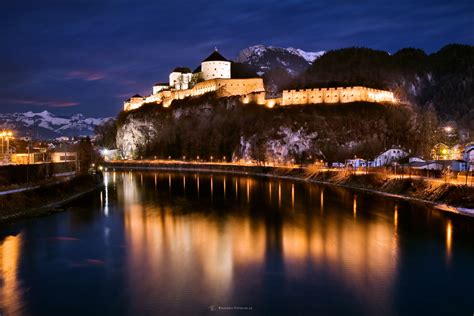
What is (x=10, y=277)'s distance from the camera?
34.6 feet

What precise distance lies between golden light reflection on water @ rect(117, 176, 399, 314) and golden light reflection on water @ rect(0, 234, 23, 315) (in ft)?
8.16

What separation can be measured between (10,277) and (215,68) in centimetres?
5078

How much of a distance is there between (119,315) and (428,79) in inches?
3013

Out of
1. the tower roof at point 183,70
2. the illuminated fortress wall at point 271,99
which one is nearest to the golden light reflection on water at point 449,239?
the illuminated fortress wall at point 271,99

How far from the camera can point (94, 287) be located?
33.1ft

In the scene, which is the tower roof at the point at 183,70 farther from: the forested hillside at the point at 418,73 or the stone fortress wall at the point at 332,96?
the stone fortress wall at the point at 332,96

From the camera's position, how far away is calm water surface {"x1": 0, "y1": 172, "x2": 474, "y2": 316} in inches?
354

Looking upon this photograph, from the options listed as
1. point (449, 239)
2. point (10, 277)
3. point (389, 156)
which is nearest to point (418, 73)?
point (389, 156)

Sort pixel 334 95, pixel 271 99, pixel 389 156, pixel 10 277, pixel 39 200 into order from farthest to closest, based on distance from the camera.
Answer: pixel 271 99 → pixel 334 95 → pixel 389 156 → pixel 39 200 → pixel 10 277

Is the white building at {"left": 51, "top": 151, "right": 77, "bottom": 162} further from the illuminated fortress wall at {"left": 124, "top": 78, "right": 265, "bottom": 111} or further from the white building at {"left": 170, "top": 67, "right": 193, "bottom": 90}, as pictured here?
the white building at {"left": 170, "top": 67, "right": 193, "bottom": 90}

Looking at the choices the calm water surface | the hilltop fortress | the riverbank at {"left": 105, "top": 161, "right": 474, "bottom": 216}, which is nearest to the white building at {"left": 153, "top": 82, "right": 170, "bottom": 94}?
the hilltop fortress

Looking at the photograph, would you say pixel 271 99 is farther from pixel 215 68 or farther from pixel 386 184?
pixel 386 184

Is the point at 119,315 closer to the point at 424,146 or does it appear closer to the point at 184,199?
the point at 184,199

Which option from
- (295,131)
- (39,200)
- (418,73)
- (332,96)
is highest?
(418,73)
